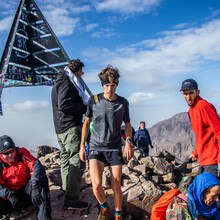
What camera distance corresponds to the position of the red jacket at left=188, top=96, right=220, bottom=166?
10.6 ft

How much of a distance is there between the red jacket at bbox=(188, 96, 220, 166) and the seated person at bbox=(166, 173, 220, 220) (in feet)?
2.25

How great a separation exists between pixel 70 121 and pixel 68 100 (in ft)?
1.39

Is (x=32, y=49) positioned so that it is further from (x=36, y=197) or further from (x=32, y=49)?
(x=36, y=197)

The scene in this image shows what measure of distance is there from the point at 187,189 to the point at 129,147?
3.69 feet

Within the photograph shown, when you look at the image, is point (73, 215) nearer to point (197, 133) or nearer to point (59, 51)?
point (197, 133)

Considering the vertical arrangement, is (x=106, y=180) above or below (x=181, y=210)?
below

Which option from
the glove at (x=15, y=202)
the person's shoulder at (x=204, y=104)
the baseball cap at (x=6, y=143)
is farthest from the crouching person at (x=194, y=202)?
the baseball cap at (x=6, y=143)

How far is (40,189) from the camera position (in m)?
3.65

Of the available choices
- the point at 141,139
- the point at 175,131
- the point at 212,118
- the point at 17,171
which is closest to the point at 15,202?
the point at 17,171

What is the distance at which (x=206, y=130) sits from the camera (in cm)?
340

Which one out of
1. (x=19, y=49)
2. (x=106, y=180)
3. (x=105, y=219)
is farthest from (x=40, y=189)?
(x=19, y=49)

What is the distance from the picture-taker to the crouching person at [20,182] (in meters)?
3.58

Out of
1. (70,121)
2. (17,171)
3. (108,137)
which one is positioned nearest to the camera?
(108,137)

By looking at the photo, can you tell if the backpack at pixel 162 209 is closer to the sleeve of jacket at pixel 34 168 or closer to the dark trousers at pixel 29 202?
the dark trousers at pixel 29 202
